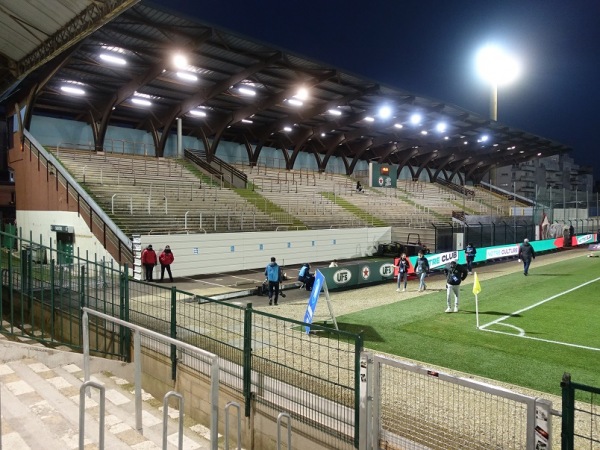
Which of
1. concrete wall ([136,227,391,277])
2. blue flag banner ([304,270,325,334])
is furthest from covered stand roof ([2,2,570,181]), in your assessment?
blue flag banner ([304,270,325,334])

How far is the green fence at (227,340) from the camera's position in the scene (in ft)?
20.2

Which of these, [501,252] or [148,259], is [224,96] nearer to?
[148,259]

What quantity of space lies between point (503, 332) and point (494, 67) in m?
65.9

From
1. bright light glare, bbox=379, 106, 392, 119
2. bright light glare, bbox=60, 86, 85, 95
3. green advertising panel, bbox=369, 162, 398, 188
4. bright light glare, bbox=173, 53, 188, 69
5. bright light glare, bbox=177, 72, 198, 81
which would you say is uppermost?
bright light glare, bbox=379, 106, 392, 119

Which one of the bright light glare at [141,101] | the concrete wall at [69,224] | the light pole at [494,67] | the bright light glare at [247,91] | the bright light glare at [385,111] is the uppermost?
the light pole at [494,67]

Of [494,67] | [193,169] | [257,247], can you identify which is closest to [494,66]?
[494,67]

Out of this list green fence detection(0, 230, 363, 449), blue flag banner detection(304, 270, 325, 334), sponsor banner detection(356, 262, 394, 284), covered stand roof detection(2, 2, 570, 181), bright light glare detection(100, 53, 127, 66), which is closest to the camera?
green fence detection(0, 230, 363, 449)

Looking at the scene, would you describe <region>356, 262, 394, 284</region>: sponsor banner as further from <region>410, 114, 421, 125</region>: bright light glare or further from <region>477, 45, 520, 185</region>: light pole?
<region>477, 45, 520, 185</region>: light pole

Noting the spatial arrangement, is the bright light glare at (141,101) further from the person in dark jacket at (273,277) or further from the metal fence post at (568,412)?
the metal fence post at (568,412)

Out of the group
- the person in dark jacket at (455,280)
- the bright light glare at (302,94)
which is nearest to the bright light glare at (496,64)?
the bright light glare at (302,94)

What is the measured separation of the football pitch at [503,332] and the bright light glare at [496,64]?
57.7 metres

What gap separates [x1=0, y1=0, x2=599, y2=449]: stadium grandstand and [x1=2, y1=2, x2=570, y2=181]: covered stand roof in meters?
0.16

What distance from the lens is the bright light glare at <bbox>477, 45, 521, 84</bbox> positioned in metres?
66.1

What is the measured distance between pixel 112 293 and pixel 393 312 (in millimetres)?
8510
